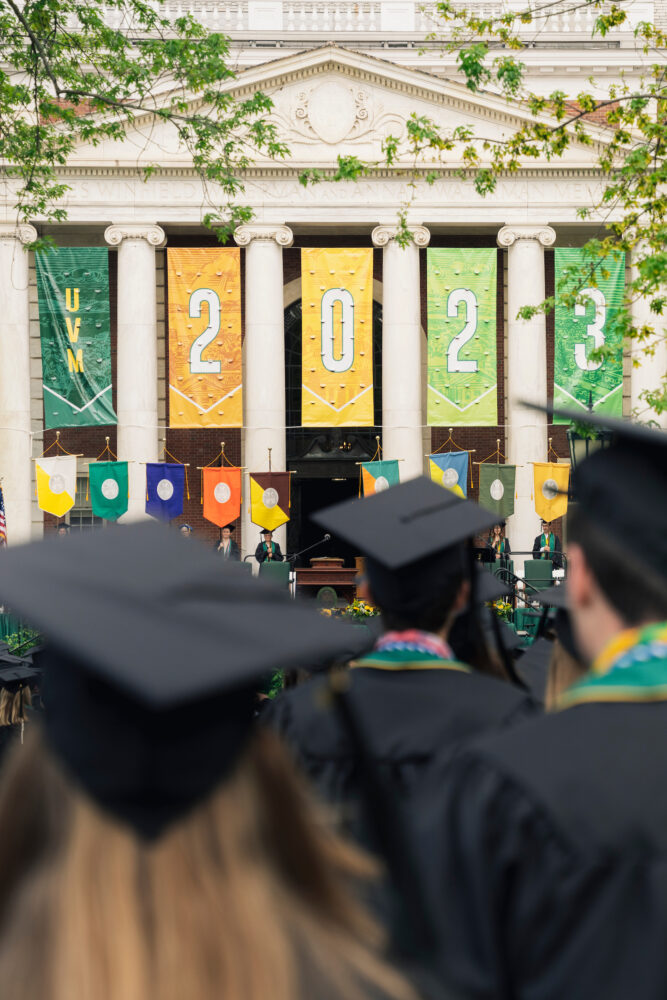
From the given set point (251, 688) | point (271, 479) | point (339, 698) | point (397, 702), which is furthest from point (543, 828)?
point (271, 479)

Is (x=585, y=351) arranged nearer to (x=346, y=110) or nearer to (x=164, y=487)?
(x=346, y=110)

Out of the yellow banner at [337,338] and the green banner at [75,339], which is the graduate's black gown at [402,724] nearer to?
the yellow banner at [337,338]

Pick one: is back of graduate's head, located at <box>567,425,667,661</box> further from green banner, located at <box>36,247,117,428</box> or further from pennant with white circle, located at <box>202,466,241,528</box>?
green banner, located at <box>36,247,117,428</box>

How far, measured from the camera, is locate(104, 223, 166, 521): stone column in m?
26.1

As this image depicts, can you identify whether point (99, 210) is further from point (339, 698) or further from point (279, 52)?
point (339, 698)

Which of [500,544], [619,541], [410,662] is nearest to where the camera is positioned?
[619,541]

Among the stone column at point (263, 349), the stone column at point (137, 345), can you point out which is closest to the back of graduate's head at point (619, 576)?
the stone column at point (263, 349)

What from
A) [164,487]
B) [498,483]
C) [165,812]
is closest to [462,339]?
[498,483]

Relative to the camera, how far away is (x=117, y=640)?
153 cm

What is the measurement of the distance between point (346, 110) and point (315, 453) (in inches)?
351

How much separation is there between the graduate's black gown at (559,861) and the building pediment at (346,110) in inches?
1025

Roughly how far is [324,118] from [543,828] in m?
26.9

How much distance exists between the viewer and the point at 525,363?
2675 centimetres

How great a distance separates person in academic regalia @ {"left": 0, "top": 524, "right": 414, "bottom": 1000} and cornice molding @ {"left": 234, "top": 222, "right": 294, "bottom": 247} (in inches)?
1015
